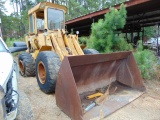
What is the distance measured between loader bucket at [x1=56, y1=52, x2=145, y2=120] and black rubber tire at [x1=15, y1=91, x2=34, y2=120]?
495 millimetres

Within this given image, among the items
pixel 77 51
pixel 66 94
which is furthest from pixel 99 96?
pixel 77 51

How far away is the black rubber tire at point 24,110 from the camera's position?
7.72 feet

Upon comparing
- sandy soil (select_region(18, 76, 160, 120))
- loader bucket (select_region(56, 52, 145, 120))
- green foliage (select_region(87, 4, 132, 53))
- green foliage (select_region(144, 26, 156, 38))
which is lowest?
sandy soil (select_region(18, 76, 160, 120))

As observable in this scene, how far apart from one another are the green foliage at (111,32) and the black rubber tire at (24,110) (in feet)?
9.84

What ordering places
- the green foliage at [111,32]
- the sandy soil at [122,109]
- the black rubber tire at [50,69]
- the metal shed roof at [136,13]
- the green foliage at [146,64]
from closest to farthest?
the sandy soil at [122,109] → the black rubber tire at [50,69] → the green foliage at [146,64] → the green foliage at [111,32] → the metal shed roof at [136,13]

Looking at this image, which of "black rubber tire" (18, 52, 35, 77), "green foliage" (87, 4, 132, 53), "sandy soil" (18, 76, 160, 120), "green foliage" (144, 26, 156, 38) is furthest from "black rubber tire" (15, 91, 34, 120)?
"green foliage" (144, 26, 156, 38)

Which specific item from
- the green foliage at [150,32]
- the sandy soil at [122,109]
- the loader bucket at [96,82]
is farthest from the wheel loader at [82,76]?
the green foliage at [150,32]

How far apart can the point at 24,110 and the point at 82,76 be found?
3.98 feet

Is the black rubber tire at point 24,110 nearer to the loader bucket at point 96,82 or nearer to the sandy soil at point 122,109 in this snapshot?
the sandy soil at point 122,109

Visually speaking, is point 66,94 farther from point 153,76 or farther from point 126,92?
point 153,76

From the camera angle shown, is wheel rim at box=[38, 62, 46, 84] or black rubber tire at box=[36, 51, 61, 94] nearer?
black rubber tire at box=[36, 51, 61, 94]

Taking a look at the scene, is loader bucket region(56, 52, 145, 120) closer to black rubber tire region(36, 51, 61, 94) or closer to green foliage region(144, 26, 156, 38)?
black rubber tire region(36, 51, 61, 94)

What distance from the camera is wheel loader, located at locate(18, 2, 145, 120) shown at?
7.68 feet

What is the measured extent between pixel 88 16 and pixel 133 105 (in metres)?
6.15
